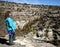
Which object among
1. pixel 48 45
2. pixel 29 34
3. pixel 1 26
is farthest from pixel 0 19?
pixel 48 45

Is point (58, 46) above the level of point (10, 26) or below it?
below

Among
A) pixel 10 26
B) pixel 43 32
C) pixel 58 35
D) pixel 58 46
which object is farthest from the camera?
pixel 43 32

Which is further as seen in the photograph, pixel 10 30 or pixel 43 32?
pixel 43 32

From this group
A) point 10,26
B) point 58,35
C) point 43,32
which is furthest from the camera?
point 43,32

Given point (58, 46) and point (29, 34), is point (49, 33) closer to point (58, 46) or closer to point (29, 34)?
point (29, 34)

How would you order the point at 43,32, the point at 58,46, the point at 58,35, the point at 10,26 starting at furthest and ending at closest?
the point at 43,32
the point at 58,35
the point at 58,46
the point at 10,26

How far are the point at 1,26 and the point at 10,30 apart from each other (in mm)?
3797

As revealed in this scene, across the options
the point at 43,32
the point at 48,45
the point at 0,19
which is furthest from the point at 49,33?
the point at 0,19

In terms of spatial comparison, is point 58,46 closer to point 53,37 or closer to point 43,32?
point 53,37

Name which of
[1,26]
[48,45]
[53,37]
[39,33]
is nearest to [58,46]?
[48,45]

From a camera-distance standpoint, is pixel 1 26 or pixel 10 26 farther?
pixel 1 26

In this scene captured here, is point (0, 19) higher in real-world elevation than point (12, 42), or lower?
higher

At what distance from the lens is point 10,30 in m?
11.6

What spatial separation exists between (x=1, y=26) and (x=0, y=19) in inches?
39.1
